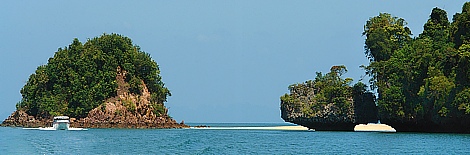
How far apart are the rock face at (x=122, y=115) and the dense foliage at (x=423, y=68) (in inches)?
1258

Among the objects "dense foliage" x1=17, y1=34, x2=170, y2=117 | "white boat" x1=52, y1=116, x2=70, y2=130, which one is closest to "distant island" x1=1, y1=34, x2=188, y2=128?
"dense foliage" x1=17, y1=34, x2=170, y2=117

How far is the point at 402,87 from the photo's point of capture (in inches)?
2901

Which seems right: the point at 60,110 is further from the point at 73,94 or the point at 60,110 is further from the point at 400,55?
the point at 400,55

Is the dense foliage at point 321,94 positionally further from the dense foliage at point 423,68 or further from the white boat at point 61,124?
the white boat at point 61,124

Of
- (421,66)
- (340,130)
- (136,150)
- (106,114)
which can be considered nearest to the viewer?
(136,150)

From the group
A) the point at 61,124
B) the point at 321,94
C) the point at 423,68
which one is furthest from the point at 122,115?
the point at 423,68

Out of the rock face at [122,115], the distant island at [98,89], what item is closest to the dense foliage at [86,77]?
the distant island at [98,89]

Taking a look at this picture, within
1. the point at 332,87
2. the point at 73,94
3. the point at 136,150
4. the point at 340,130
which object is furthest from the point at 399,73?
the point at 73,94

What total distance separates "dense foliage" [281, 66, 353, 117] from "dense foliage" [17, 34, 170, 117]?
25.5m

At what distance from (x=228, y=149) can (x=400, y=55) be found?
35.2 meters

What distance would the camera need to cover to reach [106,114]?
311 ft

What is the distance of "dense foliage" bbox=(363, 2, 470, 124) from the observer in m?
62.2

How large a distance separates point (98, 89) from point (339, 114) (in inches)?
1344

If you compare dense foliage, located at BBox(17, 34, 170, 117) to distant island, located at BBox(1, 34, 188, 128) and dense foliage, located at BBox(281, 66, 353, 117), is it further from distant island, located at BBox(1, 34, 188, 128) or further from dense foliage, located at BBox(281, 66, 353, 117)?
dense foliage, located at BBox(281, 66, 353, 117)
